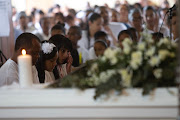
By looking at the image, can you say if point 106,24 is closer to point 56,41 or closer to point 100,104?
point 56,41

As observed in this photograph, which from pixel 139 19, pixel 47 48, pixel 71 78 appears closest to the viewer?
pixel 71 78

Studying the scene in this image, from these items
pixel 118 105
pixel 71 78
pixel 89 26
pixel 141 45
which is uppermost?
pixel 89 26

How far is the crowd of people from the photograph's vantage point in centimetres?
308

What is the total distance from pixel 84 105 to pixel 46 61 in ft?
5.33

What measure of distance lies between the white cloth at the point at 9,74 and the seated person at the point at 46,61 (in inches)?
12.1

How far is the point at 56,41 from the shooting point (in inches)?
147

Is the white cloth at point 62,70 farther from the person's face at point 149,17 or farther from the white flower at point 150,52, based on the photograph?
the person's face at point 149,17

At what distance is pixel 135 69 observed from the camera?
1.73m

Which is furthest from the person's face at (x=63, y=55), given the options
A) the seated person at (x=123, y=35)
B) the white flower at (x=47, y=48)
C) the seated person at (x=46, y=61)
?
the seated person at (x=123, y=35)

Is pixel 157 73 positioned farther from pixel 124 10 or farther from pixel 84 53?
pixel 124 10

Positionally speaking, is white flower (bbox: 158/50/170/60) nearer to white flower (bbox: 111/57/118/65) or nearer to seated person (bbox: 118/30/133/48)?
white flower (bbox: 111/57/118/65)

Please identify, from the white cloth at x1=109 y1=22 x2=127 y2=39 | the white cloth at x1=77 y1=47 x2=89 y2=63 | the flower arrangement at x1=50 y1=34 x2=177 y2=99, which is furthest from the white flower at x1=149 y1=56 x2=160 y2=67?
the white cloth at x1=109 y1=22 x2=127 y2=39

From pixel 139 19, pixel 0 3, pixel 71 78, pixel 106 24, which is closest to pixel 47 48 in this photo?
pixel 0 3

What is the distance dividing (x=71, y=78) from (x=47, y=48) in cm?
147
